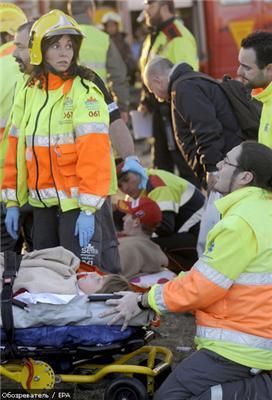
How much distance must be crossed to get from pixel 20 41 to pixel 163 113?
9.19ft

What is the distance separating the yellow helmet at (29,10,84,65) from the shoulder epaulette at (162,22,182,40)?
333cm

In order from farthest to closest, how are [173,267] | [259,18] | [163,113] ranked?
[259,18] → [163,113] → [173,267]

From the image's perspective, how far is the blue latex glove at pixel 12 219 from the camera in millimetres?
5023

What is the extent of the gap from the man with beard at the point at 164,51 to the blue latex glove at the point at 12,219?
2.86 meters

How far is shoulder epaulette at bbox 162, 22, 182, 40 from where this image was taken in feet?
26.0

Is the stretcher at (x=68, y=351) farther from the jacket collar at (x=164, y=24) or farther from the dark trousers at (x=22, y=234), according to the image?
the jacket collar at (x=164, y=24)

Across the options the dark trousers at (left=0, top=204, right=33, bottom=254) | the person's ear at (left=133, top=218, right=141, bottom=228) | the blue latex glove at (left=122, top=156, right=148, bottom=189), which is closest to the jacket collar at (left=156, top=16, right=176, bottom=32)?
the person's ear at (left=133, top=218, right=141, bottom=228)

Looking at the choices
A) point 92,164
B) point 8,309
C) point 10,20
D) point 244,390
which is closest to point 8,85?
point 10,20

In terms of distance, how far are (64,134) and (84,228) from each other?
0.49m

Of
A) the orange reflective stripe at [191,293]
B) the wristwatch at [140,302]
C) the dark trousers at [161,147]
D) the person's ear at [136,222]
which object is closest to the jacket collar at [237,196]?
the orange reflective stripe at [191,293]

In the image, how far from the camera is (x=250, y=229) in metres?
3.56

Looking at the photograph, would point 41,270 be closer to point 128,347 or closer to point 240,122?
point 128,347

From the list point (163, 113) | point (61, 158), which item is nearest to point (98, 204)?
point (61, 158)

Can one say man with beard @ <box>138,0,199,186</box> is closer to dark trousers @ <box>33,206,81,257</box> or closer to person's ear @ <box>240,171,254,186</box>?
dark trousers @ <box>33,206,81,257</box>
